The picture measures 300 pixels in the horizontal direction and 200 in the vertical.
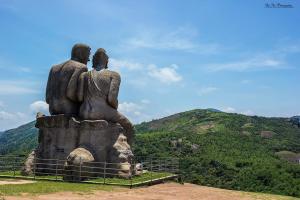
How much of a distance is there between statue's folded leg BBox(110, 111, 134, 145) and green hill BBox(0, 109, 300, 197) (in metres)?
12.1

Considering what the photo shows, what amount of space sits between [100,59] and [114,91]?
2.29m

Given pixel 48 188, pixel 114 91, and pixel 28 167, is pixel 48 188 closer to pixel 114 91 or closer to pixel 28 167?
pixel 28 167

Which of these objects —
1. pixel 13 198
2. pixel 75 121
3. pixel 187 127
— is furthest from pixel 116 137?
pixel 187 127

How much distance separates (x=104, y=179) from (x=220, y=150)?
74087 millimetres

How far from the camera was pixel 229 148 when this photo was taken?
9675 cm

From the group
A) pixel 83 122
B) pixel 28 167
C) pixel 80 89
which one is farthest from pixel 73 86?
pixel 28 167

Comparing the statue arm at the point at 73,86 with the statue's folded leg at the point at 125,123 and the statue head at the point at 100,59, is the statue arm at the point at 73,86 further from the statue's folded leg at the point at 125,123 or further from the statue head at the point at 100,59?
the statue's folded leg at the point at 125,123

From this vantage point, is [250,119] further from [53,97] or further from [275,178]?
[53,97]

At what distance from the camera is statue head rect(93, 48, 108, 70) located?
1001 inches

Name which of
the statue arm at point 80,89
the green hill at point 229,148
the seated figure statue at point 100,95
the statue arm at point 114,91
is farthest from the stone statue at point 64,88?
the green hill at point 229,148

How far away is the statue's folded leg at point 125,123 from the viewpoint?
24.3 metres

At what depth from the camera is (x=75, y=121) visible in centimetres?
2377

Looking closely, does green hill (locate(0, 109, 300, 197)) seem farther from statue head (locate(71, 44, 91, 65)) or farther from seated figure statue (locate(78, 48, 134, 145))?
statue head (locate(71, 44, 91, 65))

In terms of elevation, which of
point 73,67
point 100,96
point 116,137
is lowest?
point 116,137
